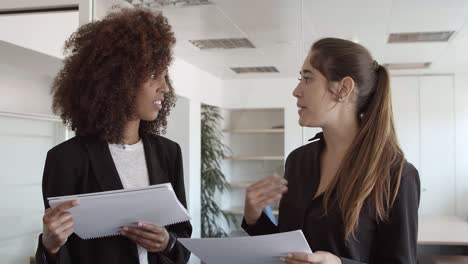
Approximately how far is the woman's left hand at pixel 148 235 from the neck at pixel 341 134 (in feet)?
1.76

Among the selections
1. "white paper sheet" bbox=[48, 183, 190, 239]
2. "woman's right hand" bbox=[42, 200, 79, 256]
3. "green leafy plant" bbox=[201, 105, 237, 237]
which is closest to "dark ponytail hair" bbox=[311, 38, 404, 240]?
"white paper sheet" bbox=[48, 183, 190, 239]

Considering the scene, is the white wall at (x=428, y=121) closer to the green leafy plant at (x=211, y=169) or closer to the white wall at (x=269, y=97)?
the white wall at (x=269, y=97)

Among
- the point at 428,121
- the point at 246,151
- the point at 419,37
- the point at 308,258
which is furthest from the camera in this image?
the point at 246,151

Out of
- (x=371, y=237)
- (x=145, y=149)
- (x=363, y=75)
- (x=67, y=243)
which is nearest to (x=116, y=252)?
(x=67, y=243)

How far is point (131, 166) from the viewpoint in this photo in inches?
54.4

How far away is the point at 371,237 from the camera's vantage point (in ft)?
4.03

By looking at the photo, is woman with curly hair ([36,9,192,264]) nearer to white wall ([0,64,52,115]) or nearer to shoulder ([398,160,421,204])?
shoulder ([398,160,421,204])

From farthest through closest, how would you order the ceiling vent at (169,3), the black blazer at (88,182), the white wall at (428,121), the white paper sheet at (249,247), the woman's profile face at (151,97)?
the white wall at (428,121)
the ceiling vent at (169,3)
the woman's profile face at (151,97)
the black blazer at (88,182)
the white paper sheet at (249,247)

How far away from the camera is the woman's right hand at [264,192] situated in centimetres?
121

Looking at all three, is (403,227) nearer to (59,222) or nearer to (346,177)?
(346,177)

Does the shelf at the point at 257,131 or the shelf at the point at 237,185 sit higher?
the shelf at the point at 257,131

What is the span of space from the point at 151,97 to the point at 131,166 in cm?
21

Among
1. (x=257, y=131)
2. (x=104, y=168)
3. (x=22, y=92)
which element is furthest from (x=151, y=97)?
(x=257, y=131)

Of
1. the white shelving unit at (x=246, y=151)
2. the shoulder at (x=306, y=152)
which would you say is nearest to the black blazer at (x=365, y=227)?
the shoulder at (x=306, y=152)
